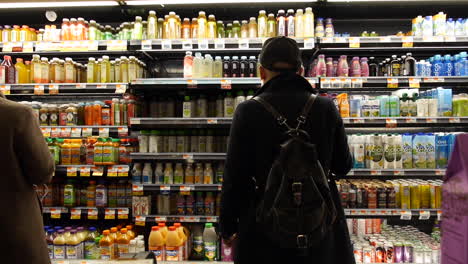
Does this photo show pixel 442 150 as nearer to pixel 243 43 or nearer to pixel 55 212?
pixel 243 43

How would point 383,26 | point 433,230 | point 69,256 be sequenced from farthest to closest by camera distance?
1. point 383,26
2. point 433,230
3. point 69,256

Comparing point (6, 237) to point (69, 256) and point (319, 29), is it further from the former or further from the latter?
point (319, 29)

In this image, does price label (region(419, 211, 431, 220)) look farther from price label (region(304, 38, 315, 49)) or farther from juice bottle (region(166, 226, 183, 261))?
juice bottle (region(166, 226, 183, 261))

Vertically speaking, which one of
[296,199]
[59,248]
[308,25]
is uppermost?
[308,25]

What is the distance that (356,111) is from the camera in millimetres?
3742

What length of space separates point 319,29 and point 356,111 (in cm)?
92

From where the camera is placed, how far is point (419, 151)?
365 cm

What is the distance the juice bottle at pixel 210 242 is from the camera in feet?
11.7

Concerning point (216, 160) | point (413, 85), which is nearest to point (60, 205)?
point (216, 160)

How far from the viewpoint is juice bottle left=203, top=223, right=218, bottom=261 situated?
11.7 ft

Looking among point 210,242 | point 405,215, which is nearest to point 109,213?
point 210,242

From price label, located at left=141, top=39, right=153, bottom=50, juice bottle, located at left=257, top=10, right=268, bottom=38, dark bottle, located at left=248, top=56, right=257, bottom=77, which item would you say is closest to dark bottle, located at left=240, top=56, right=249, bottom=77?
dark bottle, located at left=248, top=56, right=257, bottom=77

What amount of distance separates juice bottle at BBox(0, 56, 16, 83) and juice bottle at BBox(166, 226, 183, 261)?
8.14 ft

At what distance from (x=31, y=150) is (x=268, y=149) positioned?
122 cm
